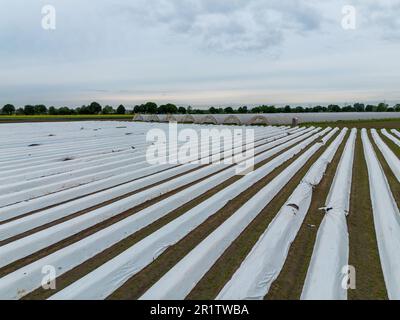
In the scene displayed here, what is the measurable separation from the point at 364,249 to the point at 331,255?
0.48 meters

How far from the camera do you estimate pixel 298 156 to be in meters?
7.64

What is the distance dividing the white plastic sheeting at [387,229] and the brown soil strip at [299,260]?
1.92 feet

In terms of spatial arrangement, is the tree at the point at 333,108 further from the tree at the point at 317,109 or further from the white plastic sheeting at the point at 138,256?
the white plastic sheeting at the point at 138,256

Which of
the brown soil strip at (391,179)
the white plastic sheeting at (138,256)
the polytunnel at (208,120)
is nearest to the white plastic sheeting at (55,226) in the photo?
the white plastic sheeting at (138,256)

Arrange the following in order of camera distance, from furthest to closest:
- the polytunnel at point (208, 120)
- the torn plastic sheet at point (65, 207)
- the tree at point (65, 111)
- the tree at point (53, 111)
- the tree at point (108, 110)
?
the tree at point (108, 110) → the tree at point (65, 111) → the tree at point (53, 111) → the polytunnel at point (208, 120) → the torn plastic sheet at point (65, 207)

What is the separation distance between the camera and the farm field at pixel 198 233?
2256mm

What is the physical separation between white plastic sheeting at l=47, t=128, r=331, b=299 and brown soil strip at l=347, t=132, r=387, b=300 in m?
1.55

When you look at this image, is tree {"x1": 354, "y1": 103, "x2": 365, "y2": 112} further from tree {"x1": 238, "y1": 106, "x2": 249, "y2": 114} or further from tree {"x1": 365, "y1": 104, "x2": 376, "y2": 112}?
tree {"x1": 238, "y1": 106, "x2": 249, "y2": 114}

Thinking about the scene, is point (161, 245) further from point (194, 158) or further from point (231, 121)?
point (231, 121)

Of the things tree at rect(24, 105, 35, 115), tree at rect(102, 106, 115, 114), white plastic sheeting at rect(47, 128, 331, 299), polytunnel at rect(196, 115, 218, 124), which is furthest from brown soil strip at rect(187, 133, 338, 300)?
tree at rect(24, 105, 35, 115)

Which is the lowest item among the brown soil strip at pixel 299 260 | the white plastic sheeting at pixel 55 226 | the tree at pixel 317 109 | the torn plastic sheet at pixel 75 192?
the brown soil strip at pixel 299 260
